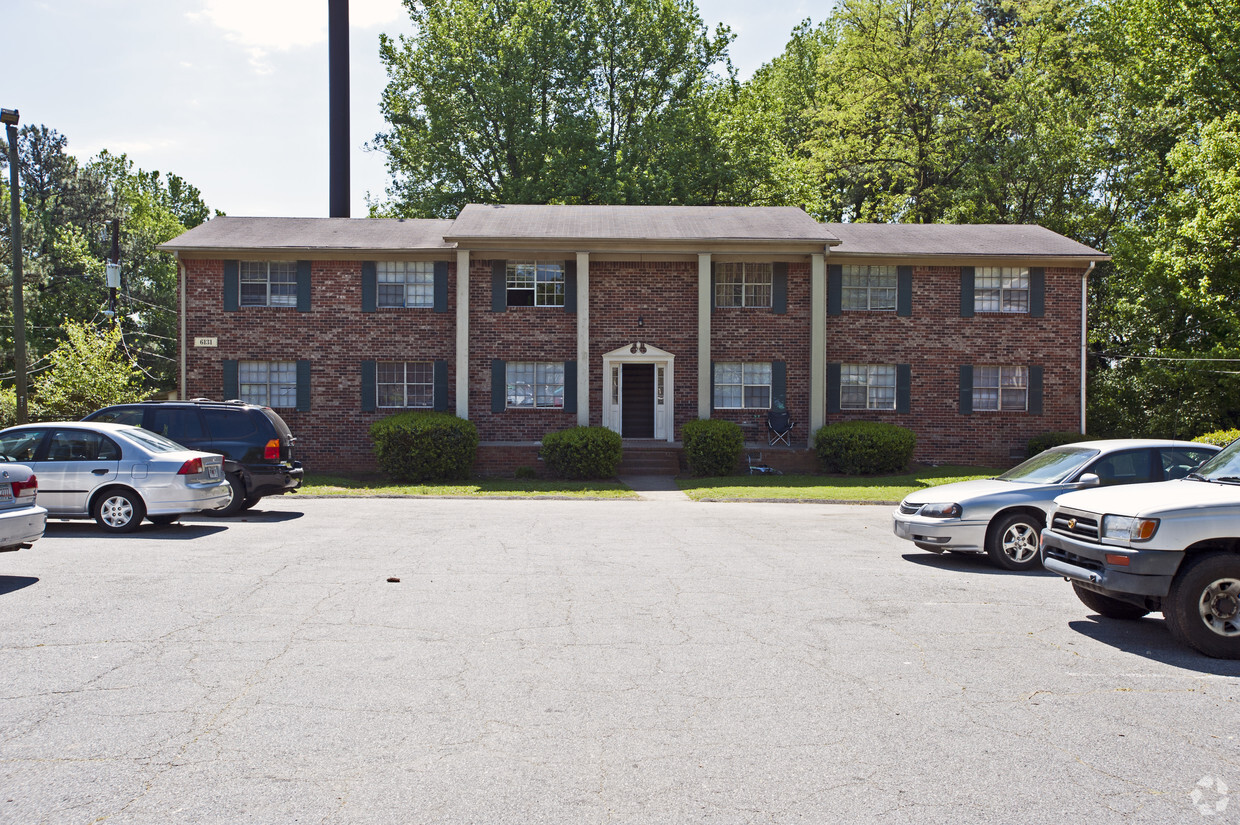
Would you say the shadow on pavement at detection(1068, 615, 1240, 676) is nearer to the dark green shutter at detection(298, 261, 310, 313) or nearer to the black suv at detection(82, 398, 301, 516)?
the black suv at detection(82, 398, 301, 516)

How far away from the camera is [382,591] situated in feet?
27.1

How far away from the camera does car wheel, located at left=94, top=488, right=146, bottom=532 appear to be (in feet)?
39.5

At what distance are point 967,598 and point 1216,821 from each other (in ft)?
15.6

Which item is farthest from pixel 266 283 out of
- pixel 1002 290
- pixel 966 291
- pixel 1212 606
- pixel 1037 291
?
pixel 1212 606

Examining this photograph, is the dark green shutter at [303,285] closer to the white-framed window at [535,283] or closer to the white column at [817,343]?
the white-framed window at [535,283]

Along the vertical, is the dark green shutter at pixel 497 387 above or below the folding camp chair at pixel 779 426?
above

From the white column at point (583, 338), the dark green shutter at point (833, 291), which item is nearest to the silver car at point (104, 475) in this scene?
the white column at point (583, 338)

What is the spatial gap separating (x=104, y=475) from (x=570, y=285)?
1365 cm

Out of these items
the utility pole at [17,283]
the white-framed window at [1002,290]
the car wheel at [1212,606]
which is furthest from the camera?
the white-framed window at [1002,290]

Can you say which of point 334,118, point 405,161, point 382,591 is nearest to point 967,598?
point 382,591

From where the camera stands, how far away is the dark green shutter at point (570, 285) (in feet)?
78.2

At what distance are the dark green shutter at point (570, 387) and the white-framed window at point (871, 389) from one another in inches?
280

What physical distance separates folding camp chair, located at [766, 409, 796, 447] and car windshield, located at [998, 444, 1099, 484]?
40.8ft

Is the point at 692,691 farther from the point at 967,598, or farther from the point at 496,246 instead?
the point at 496,246
